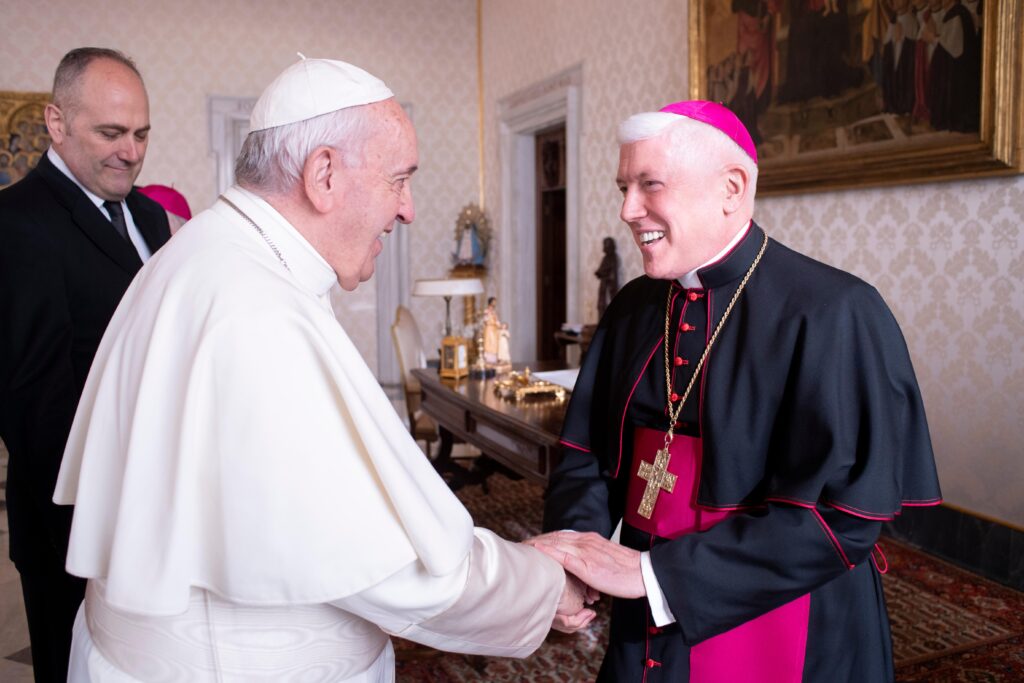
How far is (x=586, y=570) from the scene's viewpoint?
1743 millimetres

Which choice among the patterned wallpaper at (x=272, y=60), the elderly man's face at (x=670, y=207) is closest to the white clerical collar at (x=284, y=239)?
the elderly man's face at (x=670, y=207)

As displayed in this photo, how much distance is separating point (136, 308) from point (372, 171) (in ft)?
1.53

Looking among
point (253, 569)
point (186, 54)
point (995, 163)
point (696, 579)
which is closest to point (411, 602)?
point (253, 569)

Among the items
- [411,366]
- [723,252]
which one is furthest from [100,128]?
[411,366]

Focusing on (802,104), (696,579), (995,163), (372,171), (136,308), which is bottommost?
(696,579)

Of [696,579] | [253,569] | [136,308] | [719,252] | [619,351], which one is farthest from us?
[619,351]

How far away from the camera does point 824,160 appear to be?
16.3 feet

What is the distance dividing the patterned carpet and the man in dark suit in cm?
151

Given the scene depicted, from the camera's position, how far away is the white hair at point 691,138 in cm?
173

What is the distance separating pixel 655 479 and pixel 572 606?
0.33 m

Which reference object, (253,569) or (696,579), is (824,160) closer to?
(696,579)

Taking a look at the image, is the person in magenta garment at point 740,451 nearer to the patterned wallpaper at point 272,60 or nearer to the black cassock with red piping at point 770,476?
the black cassock with red piping at point 770,476

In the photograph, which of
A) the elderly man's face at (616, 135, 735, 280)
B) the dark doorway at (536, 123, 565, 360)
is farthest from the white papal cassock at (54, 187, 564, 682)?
the dark doorway at (536, 123, 565, 360)

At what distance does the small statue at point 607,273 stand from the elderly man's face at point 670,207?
5.45m
